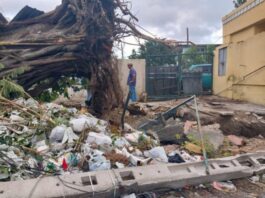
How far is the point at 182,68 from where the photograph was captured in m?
15.3

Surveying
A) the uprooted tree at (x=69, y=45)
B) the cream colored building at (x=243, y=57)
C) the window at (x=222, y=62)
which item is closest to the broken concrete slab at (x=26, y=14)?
the uprooted tree at (x=69, y=45)

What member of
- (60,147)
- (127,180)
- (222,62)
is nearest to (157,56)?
(222,62)

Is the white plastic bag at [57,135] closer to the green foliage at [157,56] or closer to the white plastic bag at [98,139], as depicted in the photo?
the white plastic bag at [98,139]

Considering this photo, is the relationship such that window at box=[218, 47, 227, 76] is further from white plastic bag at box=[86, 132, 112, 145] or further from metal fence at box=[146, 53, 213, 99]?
white plastic bag at box=[86, 132, 112, 145]

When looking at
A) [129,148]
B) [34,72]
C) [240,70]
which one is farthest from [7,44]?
[240,70]

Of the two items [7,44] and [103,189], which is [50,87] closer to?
[7,44]

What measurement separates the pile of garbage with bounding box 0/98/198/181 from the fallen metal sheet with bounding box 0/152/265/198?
0.35 meters

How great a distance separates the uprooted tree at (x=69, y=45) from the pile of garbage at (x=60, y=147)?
208cm

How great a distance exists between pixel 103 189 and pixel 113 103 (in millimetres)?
5081

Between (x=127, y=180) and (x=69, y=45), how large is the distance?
490 centimetres

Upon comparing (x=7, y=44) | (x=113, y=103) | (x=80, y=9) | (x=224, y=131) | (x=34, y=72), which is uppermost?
(x=80, y=9)

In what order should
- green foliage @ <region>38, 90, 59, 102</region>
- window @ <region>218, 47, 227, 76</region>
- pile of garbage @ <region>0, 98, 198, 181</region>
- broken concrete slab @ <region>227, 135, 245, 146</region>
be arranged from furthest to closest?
window @ <region>218, 47, 227, 76</region>, green foliage @ <region>38, 90, 59, 102</region>, broken concrete slab @ <region>227, 135, 245, 146</region>, pile of garbage @ <region>0, 98, 198, 181</region>

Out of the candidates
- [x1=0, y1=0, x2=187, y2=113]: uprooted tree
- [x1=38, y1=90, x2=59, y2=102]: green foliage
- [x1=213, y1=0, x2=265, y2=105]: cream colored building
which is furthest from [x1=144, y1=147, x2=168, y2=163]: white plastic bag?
[x1=213, y1=0, x2=265, y2=105]: cream colored building

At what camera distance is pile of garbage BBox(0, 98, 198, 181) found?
4574 millimetres
